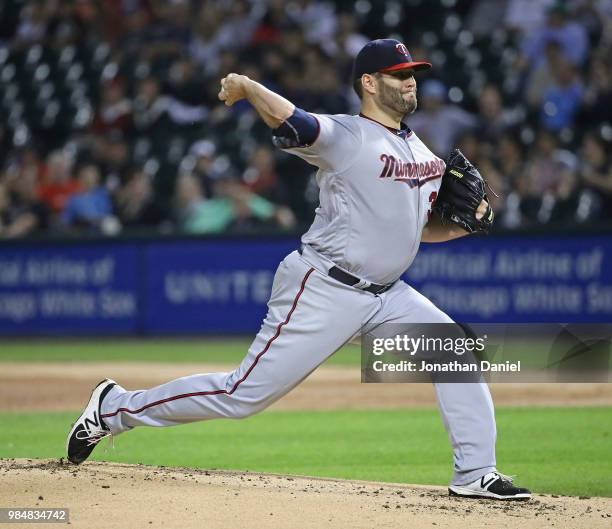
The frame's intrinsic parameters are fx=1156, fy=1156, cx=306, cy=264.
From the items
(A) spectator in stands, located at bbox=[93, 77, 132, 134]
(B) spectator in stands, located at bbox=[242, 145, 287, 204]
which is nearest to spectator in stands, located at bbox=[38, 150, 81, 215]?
(A) spectator in stands, located at bbox=[93, 77, 132, 134]

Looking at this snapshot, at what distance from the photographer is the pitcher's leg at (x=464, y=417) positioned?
17.7 ft

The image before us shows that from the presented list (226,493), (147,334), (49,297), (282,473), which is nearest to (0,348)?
(49,297)

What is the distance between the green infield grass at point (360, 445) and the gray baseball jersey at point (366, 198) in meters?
1.54

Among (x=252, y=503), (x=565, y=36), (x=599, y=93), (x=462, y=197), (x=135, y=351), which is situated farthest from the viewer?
(x=565, y=36)

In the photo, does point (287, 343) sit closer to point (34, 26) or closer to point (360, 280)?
point (360, 280)

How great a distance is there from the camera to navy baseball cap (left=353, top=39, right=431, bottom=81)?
17.7 feet

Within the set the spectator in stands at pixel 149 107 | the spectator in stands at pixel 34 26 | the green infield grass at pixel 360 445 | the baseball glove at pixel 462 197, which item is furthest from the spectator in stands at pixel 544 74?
the baseball glove at pixel 462 197

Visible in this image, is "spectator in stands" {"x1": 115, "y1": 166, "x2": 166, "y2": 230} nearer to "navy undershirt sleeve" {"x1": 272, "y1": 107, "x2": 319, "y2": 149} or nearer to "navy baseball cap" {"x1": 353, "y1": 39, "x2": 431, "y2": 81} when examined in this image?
"navy baseball cap" {"x1": 353, "y1": 39, "x2": 431, "y2": 81}

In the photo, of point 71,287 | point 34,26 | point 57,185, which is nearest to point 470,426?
point 71,287

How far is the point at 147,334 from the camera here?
48.4ft

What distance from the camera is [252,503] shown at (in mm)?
5156

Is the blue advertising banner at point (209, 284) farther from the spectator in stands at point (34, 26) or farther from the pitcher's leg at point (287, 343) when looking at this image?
the pitcher's leg at point (287, 343)

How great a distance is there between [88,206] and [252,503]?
1035 centimetres

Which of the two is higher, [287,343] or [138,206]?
[138,206]
